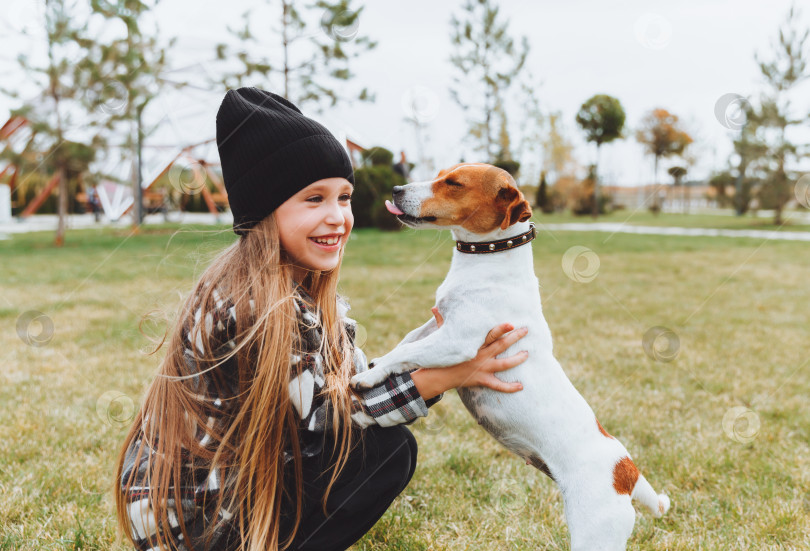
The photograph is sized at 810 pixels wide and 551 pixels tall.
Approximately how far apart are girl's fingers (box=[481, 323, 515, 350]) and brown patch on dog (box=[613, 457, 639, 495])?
0.45 m

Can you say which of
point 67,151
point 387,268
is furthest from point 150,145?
point 387,268

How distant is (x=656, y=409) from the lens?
3.52 meters

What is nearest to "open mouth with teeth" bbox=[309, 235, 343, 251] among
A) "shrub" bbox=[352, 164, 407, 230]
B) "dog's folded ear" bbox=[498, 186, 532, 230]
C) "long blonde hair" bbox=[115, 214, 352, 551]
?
"long blonde hair" bbox=[115, 214, 352, 551]

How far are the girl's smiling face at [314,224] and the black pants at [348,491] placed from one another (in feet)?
1.91

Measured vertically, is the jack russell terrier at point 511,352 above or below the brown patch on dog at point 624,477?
above

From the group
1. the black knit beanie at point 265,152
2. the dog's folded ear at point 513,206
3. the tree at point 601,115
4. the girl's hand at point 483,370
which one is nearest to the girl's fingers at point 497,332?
the girl's hand at point 483,370

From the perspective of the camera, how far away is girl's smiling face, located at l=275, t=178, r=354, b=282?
181 centimetres

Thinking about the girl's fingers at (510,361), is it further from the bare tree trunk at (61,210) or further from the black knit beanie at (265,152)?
the bare tree trunk at (61,210)

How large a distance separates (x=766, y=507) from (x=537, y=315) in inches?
62.7

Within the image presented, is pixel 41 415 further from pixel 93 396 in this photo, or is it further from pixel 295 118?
pixel 295 118

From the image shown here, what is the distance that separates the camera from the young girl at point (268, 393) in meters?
1.68

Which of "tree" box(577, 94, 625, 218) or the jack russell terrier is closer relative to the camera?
the jack russell terrier

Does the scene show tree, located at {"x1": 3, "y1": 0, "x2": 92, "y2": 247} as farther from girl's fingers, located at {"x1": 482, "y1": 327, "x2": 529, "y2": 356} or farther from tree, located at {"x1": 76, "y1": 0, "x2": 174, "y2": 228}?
girl's fingers, located at {"x1": 482, "y1": 327, "x2": 529, "y2": 356}

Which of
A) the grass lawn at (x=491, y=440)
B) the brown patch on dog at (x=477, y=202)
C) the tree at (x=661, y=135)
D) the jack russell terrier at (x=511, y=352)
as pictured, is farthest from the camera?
the tree at (x=661, y=135)
